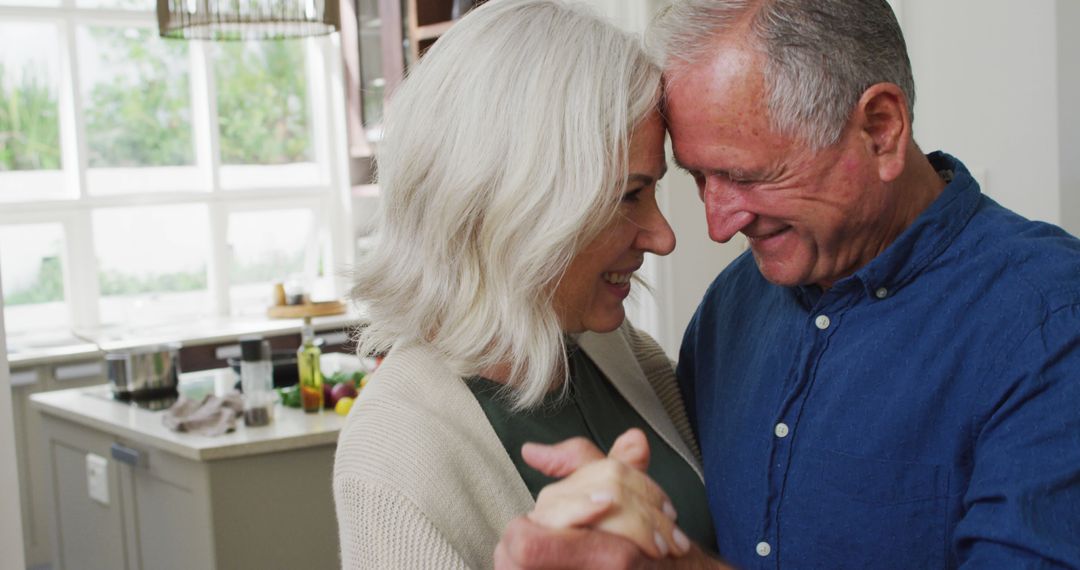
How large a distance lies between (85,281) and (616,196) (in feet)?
16.6

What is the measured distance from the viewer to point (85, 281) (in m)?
6.00

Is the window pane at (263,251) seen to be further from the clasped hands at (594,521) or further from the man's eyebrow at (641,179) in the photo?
the clasped hands at (594,521)

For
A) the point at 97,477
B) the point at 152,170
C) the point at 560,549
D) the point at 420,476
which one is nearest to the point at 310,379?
the point at 97,477

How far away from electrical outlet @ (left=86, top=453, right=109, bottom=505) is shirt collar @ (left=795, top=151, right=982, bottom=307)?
3010 mm

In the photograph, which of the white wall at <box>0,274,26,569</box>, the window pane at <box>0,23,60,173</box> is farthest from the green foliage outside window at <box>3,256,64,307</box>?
the white wall at <box>0,274,26,569</box>

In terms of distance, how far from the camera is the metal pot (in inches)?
157

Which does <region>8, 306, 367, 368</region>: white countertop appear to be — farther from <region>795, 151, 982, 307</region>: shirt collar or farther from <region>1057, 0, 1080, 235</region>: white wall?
<region>795, 151, 982, 307</region>: shirt collar

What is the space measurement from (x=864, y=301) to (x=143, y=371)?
3.06m

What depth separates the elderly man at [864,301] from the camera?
131cm

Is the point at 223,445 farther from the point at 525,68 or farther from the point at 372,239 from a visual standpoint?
the point at 525,68

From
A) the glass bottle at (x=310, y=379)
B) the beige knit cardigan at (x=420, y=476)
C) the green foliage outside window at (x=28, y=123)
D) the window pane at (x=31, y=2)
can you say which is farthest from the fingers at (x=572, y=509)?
the window pane at (x=31, y=2)

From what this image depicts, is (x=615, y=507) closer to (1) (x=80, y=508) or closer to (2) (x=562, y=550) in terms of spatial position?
(2) (x=562, y=550)

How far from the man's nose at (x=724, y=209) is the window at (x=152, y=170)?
4.35m

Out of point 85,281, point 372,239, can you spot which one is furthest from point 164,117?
point 372,239
